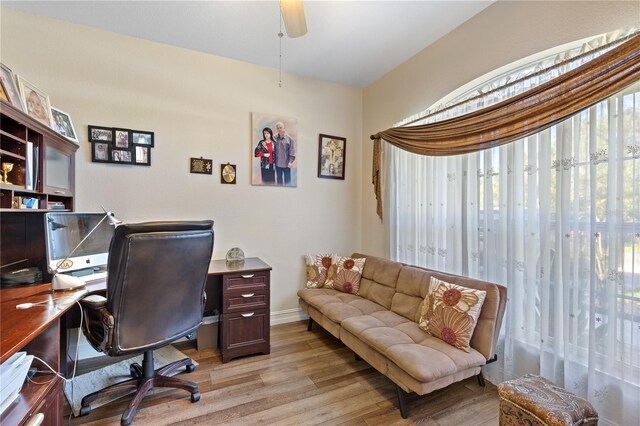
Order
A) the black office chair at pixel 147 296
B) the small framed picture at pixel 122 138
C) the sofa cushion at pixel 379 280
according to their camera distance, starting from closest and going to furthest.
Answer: the black office chair at pixel 147 296 → the small framed picture at pixel 122 138 → the sofa cushion at pixel 379 280

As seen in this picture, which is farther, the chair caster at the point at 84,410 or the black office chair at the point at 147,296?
the chair caster at the point at 84,410

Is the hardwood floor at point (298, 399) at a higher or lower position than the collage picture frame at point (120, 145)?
lower

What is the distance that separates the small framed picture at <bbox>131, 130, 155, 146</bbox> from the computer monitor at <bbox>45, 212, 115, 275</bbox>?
0.79 meters

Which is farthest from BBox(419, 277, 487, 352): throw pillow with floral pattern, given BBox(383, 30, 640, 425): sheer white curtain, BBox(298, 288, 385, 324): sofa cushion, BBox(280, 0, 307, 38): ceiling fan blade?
BBox(280, 0, 307, 38): ceiling fan blade

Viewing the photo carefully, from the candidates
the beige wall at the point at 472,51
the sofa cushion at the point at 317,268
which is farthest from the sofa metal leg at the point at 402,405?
the beige wall at the point at 472,51

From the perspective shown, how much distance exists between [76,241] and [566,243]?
11.0 feet

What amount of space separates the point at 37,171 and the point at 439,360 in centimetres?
279

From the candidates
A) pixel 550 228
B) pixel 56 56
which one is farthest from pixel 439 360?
pixel 56 56

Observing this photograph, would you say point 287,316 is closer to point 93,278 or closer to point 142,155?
point 93,278

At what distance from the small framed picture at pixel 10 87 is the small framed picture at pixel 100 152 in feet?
2.74

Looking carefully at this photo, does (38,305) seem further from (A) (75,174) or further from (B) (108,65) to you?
(B) (108,65)

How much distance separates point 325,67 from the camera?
3.11 m

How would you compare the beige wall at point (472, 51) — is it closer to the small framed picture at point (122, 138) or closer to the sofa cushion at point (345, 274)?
the sofa cushion at point (345, 274)

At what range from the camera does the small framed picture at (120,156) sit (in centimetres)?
253
